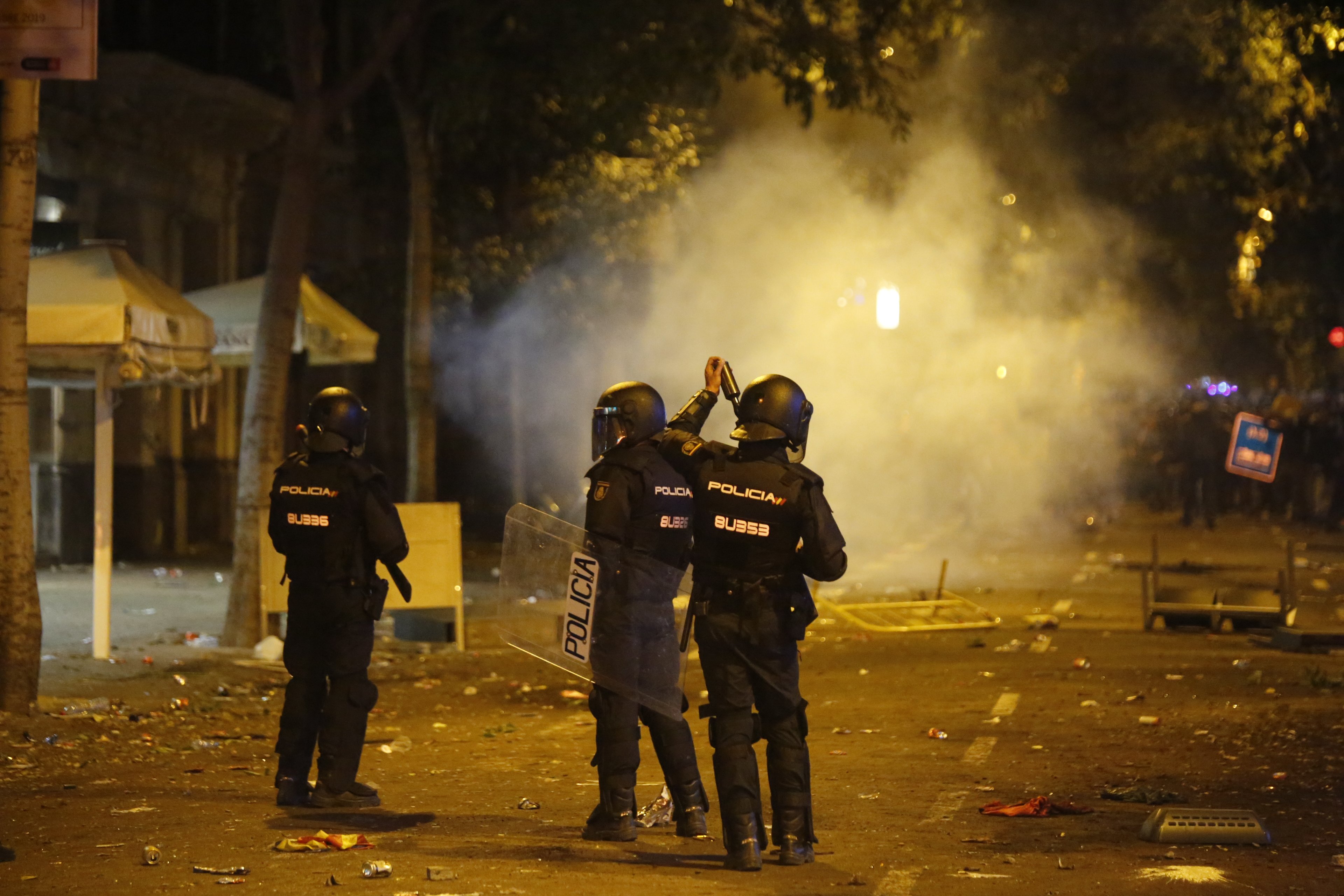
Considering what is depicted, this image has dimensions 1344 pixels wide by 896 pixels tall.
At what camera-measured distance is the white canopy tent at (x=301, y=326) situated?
43.4ft

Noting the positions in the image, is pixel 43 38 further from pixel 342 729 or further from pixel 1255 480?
pixel 1255 480

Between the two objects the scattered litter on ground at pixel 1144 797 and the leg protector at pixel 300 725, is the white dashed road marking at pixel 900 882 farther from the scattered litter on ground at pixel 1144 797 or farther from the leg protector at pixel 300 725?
the leg protector at pixel 300 725

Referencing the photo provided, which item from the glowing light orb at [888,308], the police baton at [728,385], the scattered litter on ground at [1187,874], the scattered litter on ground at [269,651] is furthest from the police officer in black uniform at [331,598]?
the glowing light orb at [888,308]

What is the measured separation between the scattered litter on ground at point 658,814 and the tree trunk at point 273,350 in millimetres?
5521

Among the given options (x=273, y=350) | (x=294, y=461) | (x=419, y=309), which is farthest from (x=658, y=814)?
(x=419, y=309)

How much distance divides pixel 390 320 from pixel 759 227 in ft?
19.7

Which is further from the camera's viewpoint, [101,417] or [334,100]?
[334,100]

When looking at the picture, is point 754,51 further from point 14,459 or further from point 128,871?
point 128,871

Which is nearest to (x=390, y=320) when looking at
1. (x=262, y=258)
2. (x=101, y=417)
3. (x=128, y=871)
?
A: (x=262, y=258)

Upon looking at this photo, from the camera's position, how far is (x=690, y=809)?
5625 millimetres

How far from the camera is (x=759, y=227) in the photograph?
2388 centimetres

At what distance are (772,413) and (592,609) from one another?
0.99 m

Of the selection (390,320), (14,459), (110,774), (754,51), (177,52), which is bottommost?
(110,774)

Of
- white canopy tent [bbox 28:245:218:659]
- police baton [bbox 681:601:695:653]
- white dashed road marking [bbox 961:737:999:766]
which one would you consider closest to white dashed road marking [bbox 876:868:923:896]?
police baton [bbox 681:601:695:653]
